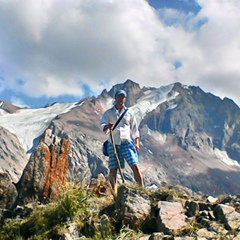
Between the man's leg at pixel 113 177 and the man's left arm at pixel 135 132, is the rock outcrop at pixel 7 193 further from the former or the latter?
the man's left arm at pixel 135 132

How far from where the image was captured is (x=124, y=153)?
927 cm

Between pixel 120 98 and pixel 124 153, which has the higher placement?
pixel 120 98

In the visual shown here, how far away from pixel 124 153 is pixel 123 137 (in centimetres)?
36

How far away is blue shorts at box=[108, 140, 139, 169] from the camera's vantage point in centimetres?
918

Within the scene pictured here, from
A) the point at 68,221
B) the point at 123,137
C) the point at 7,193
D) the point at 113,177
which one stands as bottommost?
the point at 68,221

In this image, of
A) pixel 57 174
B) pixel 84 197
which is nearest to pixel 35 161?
pixel 57 174

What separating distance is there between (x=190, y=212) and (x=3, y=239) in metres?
3.30

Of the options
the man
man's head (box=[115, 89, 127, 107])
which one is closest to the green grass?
the man

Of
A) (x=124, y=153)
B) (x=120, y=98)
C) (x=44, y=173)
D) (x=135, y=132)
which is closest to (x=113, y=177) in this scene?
(x=124, y=153)

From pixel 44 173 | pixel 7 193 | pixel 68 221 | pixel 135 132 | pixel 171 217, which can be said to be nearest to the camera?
pixel 171 217

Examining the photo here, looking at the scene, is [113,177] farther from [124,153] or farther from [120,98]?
[120,98]

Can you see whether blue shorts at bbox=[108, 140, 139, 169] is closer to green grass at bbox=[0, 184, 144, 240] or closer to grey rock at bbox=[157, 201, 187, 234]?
green grass at bbox=[0, 184, 144, 240]

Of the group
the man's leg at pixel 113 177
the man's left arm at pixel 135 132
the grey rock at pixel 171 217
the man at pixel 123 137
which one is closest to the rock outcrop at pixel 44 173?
the man's leg at pixel 113 177

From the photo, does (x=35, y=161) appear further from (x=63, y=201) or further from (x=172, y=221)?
(x=172, y=221)
